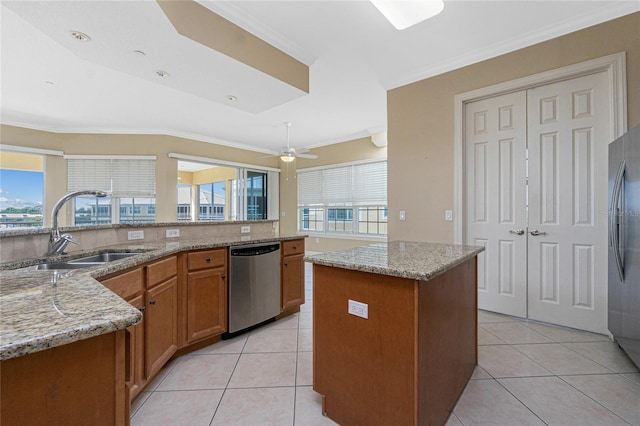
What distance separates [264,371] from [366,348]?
0.97 meters

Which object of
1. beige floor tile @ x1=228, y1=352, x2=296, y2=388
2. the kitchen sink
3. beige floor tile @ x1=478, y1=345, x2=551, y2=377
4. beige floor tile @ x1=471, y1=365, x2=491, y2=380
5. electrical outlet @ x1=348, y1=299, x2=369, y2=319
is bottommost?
beige floor tile @ x1=228, y1=352, x2=296, y2=388

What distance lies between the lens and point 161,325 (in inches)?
74.8

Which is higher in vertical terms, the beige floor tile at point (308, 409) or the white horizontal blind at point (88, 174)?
the white horizontal blind at point (88, 174)

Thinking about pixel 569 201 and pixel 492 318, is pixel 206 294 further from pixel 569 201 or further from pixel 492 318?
pixel 569 201

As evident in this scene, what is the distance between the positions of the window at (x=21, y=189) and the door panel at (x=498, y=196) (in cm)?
702

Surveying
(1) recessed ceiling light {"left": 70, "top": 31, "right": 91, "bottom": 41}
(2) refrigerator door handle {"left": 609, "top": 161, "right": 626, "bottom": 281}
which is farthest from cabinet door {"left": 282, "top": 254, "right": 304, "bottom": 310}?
(2) refrigerator door handle {"left": 609, "top": 161, "right": 626, "bottom": 281}

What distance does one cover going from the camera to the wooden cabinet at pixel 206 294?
218 centimetres

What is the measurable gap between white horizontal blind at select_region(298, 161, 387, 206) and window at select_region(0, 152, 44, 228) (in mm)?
5051

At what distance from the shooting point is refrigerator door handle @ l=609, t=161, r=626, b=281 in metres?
1.94

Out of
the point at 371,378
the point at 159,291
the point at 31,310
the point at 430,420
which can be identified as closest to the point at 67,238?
the point at 159,291

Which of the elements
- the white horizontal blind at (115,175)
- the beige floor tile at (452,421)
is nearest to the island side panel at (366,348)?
the beige floor tile at (452,421)

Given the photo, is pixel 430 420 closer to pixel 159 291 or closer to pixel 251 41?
pixel 159 291

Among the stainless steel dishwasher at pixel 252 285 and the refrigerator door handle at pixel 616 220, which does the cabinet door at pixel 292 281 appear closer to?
the stainless steel dishwasher at pixel 252 285

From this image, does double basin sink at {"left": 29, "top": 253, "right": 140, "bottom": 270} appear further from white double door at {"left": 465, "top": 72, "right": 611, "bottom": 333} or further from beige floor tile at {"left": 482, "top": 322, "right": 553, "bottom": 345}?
white double door at {"left": 465, "top": 72, "right": 611, "bottom": 333}
